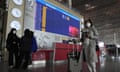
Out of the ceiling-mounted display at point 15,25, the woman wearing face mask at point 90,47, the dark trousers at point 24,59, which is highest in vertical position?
the ceiling-mounted display at point 15,25

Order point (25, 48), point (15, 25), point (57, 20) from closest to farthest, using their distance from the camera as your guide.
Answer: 1. point (25, 48)
2. point (15, 25)
3. point (57, 20)

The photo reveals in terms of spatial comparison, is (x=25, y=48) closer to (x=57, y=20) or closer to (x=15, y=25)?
(x=15, y=25)

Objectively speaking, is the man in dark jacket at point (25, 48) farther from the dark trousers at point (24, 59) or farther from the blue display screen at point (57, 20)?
the blue display screen at point (57, 20)

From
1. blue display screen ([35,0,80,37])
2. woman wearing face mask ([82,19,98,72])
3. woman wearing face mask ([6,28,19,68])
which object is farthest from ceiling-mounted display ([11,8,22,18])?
woman wearing face mask ([82,19,98,72])

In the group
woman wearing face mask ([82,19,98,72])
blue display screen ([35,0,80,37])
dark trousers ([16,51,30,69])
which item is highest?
blue display screen ([35,0,80,37])

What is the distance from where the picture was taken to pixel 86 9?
19703mm

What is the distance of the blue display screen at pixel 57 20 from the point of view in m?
7.92

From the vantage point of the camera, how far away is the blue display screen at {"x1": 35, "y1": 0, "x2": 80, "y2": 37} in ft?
26.0

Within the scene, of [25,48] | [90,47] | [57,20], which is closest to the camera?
[90,47]

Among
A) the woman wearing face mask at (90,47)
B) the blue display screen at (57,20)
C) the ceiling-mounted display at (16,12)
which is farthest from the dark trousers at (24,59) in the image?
the woman wearing face mask at (90,47)

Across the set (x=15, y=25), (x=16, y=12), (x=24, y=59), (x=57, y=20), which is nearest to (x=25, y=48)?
(x=24, y=59)

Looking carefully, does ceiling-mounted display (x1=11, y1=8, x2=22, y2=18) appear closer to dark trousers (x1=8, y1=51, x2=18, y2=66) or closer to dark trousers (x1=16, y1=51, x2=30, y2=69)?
dark trousers (x1=8, y1=51, x2=18, y2=66)

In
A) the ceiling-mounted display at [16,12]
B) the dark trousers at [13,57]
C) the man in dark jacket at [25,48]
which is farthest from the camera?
the ceiling-mounted display at [16,12]

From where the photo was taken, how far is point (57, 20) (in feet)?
30.3
